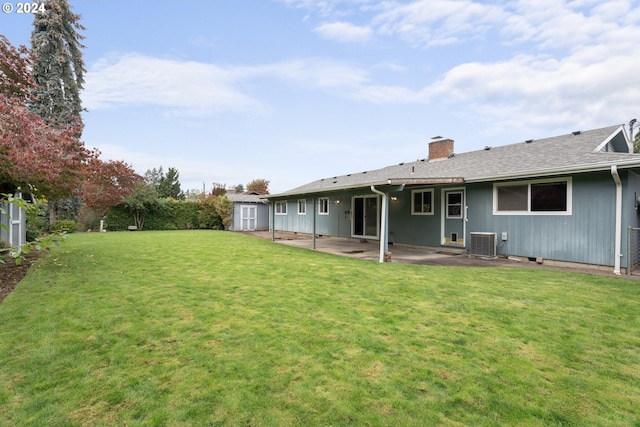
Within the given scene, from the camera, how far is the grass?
2139 mm

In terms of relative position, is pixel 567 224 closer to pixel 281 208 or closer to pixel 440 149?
pixel 440 149

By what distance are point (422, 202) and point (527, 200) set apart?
3.47 metres

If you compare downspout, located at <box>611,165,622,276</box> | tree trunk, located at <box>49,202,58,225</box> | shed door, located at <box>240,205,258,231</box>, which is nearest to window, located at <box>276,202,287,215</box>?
shed door, located at <box>240,205,258,231</box>

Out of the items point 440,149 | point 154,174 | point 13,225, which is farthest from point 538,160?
point 154,174

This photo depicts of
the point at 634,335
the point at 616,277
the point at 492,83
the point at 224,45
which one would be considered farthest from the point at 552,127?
the point at 634,335

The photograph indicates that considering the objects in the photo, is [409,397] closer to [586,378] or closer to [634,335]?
[586,378]

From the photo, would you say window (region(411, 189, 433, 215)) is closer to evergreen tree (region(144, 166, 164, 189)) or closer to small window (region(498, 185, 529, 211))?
small window (region(498, 185, 529, 211))

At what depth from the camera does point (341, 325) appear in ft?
12.2

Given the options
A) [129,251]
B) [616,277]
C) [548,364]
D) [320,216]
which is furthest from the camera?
[320,216]

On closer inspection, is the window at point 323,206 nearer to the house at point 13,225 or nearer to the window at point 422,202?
the window at point 422,202

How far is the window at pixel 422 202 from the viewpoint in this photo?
36.6 ft

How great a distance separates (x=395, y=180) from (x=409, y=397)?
6.40 meters

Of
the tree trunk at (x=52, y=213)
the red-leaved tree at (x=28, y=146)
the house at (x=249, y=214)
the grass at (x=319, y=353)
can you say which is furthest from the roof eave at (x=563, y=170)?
the tree trunk at (x=52, y=213)

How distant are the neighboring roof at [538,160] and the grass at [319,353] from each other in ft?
10.0
